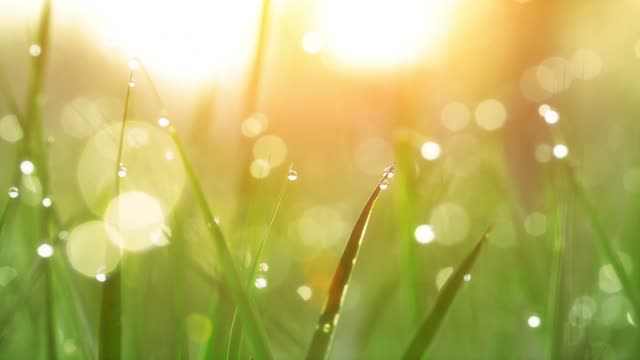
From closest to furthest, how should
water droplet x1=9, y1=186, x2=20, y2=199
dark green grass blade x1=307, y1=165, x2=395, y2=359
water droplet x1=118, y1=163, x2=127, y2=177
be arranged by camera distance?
dark green grass blade x1=307, y1=165, x2=395, y2=359 < water droplet x1=118, y1=163, x2=127, y2=177 < water droplet x1=9, y1=186, x2=20, y2=199

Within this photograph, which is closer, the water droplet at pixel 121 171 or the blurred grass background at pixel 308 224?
the water droplet at pixel 121 171

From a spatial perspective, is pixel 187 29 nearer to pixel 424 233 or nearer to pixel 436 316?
pixel 424 233

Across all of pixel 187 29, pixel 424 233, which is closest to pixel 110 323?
pixel 424 233

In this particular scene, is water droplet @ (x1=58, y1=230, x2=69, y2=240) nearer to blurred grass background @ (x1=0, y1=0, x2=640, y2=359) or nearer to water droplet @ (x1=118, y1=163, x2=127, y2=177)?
blurred grass background @ (x1=0, y1=0, x2=640, y2=359)

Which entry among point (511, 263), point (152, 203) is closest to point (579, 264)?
point (511, 263)

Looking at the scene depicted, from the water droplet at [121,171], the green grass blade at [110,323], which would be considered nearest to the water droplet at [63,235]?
the water droplet at [121,171]

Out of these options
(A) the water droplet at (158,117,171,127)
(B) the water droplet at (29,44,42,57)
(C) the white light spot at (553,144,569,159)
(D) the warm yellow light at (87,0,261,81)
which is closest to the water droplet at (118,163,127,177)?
(A) the water droplet at (158,117,171,127)

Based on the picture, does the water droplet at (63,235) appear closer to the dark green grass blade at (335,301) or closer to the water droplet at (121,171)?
the water droplet at (121,171)

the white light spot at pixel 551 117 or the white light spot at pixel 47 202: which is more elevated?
the white light spot at pixel 551 117
